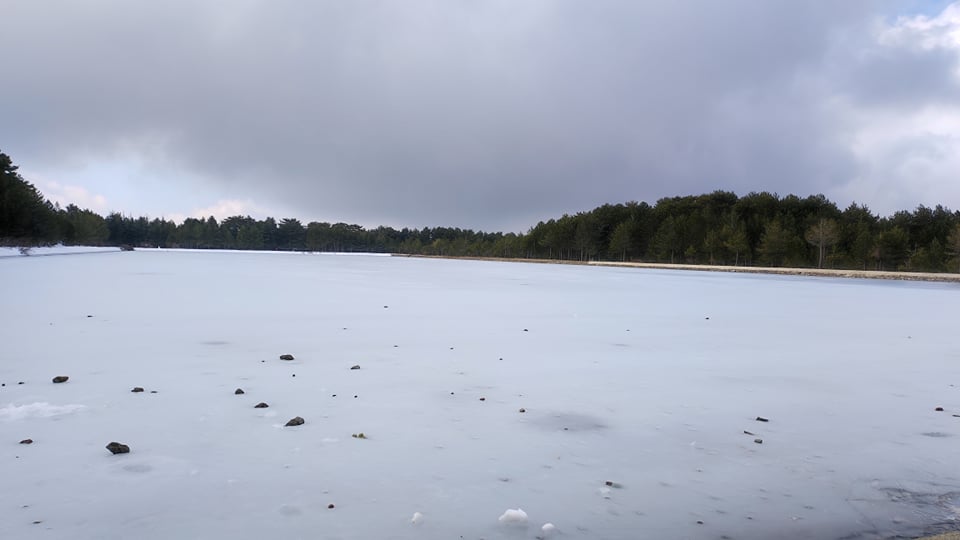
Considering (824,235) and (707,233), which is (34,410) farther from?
(707,233)

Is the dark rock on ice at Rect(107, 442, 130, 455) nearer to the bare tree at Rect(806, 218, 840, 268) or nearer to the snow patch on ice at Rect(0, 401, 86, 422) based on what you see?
the snow patch on ice at Rect(0, 401, 86, 422)

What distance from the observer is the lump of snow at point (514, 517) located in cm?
269

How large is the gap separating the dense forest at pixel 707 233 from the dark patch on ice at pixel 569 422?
193ft

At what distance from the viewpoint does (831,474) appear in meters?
3.33

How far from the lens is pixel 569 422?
4.28 m

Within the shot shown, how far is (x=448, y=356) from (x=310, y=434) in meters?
3.06

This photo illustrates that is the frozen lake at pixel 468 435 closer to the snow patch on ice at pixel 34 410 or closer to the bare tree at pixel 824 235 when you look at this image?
the snow patch on ice at pixel 34 410

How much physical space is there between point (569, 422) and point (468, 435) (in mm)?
786

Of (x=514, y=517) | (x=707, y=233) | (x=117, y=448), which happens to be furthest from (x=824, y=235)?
(x=117, y=448)

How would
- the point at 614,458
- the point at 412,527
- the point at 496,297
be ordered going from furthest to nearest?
the point at 496,297 → the point at 614,458 → the point at 412,527

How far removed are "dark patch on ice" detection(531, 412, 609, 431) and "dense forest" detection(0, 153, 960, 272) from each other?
58785 millimetres

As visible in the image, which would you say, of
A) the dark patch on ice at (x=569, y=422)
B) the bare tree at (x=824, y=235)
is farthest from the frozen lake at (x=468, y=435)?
the bare tree at (x=824, y=235)

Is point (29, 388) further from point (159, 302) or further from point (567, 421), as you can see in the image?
point (159, 302)

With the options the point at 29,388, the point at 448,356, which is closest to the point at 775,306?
the point at 448,356
